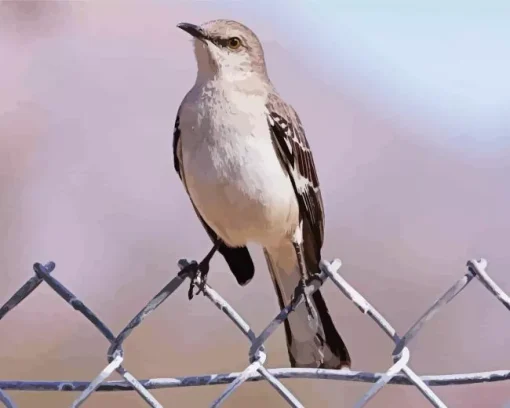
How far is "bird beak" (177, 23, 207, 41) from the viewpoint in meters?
3.23

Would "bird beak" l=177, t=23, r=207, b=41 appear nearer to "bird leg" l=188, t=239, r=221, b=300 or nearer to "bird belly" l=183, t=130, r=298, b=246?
"bird belly" l=183, t=130, r=298, b=246

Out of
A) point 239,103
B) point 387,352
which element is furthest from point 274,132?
point 387,352

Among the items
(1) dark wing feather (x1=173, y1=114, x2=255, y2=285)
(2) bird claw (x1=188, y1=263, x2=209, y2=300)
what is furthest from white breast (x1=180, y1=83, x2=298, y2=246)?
(2) bird claw (x1=188, y1=263, x2=209, y2=300)

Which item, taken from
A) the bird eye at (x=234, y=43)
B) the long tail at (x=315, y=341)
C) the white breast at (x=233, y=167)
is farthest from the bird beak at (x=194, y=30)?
the long tail at (x=315, y=341)

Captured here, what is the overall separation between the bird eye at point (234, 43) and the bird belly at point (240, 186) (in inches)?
18.7

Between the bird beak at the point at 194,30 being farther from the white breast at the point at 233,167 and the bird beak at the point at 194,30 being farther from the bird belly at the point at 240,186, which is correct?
the bird belly at the point at 240,186

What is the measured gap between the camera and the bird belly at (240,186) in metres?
2.90

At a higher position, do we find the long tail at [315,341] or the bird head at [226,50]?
the bird head at [226,50]

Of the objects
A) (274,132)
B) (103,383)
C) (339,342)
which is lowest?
(339,342)

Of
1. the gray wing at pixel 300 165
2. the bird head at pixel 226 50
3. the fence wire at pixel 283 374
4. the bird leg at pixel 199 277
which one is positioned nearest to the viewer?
the fence wire at pixel 283 374

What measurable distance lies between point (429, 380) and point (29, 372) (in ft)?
15.6

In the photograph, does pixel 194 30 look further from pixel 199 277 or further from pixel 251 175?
pixel 199 277

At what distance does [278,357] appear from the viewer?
5875 millimetres

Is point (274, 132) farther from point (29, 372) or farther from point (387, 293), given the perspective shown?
point (387, 293)
